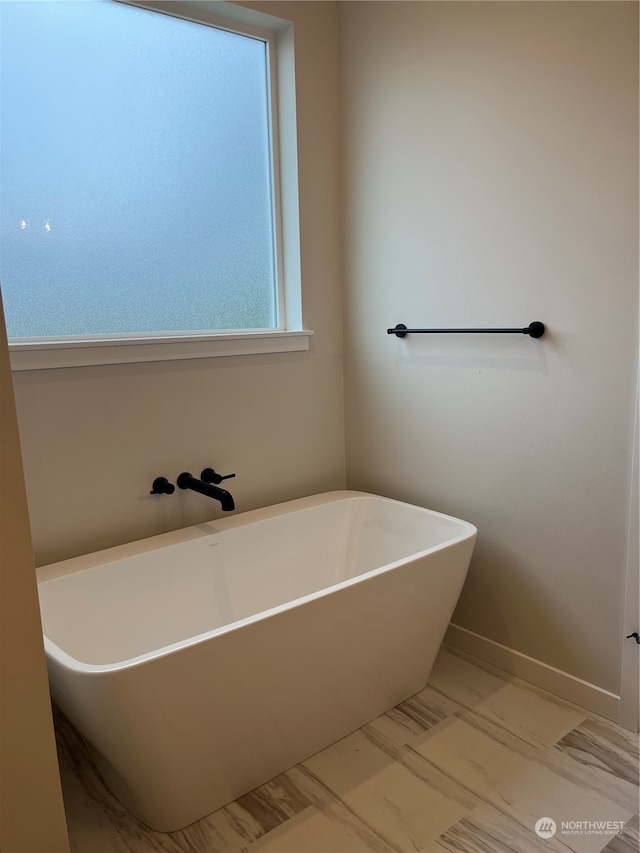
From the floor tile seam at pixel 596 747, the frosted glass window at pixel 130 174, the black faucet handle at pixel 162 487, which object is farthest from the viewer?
the black faucet handle at pixel 162 487

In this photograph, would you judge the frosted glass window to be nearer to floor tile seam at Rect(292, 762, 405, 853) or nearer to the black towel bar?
the black towel bar

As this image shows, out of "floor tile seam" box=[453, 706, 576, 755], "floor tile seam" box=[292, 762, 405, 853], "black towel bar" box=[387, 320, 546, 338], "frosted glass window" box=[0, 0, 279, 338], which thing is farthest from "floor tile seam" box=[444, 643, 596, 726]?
"frosted glass window" box=[0, 0, 279, 338]

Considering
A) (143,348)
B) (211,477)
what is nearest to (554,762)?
(211,477)

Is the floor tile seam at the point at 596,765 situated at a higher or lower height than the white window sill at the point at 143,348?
lower

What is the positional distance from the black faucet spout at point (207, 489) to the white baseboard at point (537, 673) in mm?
1035

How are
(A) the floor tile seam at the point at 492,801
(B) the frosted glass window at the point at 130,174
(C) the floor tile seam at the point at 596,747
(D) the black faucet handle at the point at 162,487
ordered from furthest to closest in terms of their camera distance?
(D) the black faucet handle at the point at 162,487, (B) the frosted glass window at the point at 130,174, (C) the floor tile seam at the point at 596,747, (A) the floor tile seam at the point at 492,801

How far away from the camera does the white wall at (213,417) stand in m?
2.01

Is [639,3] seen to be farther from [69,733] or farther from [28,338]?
[69,733]

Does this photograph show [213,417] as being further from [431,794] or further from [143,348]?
[431,794]

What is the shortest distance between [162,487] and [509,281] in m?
1.35

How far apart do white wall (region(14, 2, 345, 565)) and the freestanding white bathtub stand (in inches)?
5.2

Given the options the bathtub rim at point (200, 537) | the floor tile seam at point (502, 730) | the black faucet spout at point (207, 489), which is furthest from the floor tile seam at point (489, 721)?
the black faucet spout at point (207, 489)

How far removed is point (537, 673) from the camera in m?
2.18

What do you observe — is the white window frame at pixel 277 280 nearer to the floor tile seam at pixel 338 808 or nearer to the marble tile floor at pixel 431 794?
the marble tile floor at pixel 431 794
